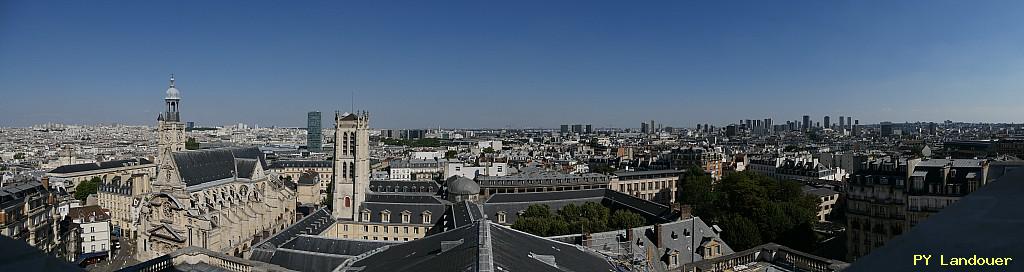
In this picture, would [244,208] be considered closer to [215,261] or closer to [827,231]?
[215,261]

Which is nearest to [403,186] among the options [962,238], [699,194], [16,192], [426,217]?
[426,217]

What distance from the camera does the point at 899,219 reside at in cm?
3241

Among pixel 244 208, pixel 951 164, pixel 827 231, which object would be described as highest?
pixel 951 164

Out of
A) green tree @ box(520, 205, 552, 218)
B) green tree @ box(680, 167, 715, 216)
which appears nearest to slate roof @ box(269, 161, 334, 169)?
green tree @ box(680, 167, 715, 216)

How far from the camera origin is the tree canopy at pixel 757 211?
35438 millimetres

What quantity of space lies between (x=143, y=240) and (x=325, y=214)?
11.2 m

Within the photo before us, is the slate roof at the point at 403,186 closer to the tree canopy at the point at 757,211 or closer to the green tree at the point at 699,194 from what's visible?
the green tree at the point at 699,194

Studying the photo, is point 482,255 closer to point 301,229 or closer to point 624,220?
point 624,220

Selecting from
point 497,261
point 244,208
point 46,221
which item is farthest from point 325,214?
point 497,261

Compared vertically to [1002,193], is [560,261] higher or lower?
lower

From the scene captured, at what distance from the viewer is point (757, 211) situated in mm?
38125

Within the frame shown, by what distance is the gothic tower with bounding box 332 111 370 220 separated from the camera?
4322 centimetres

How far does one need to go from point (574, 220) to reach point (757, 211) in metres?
11.1

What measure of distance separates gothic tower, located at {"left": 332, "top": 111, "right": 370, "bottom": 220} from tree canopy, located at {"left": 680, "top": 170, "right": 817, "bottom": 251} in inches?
906
